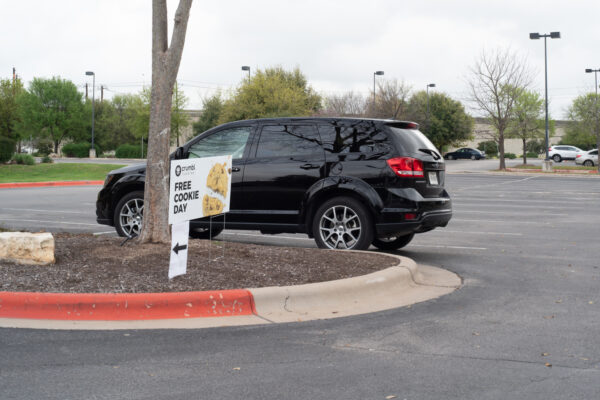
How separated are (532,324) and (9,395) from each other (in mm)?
4064

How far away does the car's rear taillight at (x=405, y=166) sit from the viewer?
29.2 feet

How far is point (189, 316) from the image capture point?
595 centimetres

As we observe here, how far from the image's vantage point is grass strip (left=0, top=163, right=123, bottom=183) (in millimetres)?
31228

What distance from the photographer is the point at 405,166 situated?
891 centimetres

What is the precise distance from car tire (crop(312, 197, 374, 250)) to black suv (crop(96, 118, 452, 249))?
13 millimetres

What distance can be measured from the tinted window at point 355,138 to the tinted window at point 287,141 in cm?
16

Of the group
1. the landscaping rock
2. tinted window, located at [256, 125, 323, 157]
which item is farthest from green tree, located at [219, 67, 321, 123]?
the landscaping rock

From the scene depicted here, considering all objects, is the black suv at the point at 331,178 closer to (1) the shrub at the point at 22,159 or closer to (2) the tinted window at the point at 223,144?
(2) the tinted window at the point at 223,144

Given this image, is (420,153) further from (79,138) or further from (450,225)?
(79,138)

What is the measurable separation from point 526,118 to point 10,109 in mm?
42343

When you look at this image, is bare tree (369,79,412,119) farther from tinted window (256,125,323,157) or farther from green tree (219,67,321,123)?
tinted window (256,125,323,157)

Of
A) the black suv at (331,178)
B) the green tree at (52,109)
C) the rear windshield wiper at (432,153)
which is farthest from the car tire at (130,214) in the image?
the green tree at (52,109)

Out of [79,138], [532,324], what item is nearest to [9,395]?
[532,324]

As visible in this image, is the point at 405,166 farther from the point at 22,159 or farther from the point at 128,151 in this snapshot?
the point at 128,151
